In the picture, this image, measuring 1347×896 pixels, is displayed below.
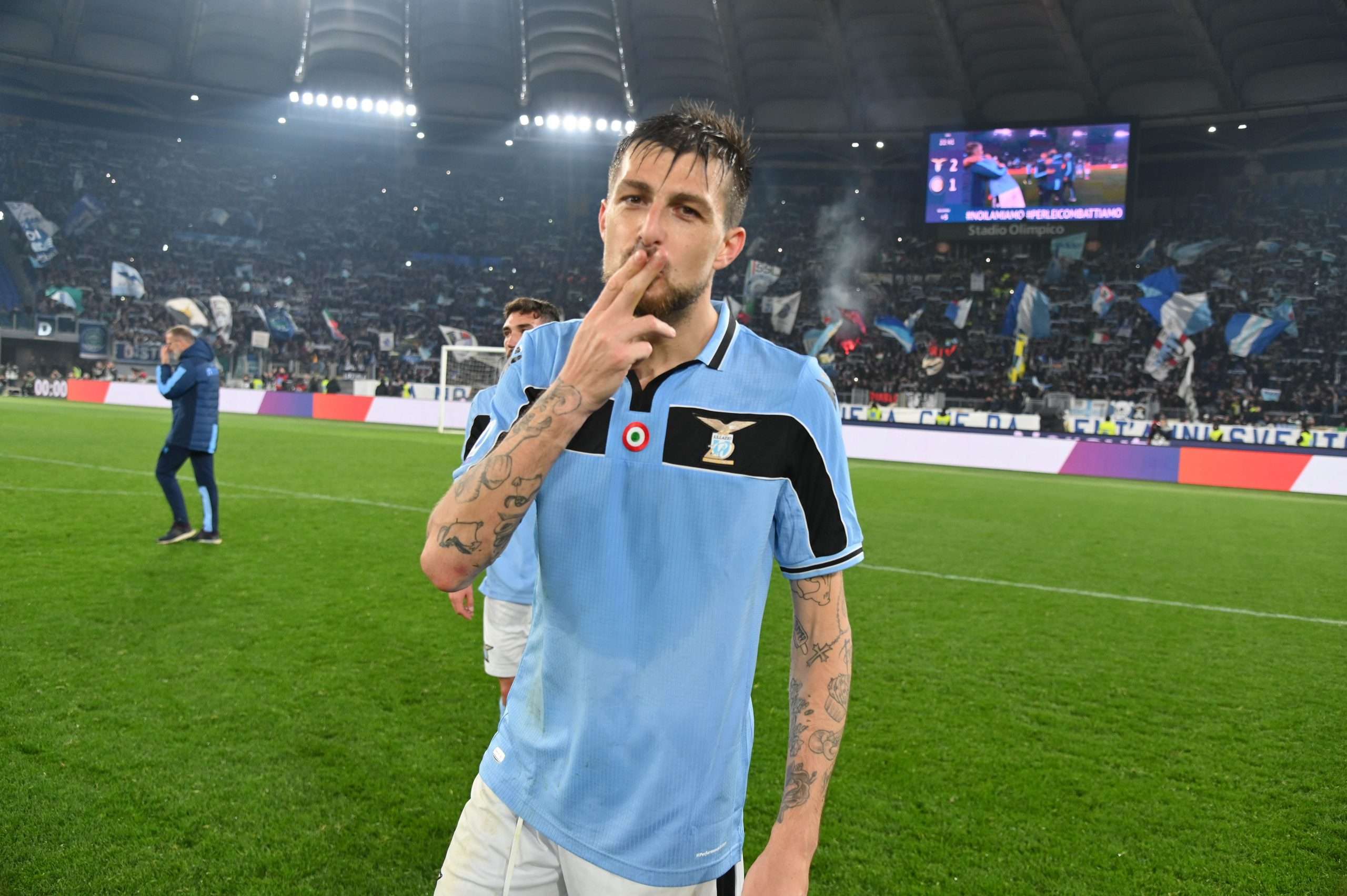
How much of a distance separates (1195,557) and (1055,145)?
2731cm

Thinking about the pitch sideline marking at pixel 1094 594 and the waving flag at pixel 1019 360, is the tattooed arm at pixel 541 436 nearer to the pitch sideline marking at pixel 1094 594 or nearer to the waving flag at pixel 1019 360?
the pitch sideline marking at pixel 1094 594

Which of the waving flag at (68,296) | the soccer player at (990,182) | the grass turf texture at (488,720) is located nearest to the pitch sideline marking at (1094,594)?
the grass turf texture at (488,720)

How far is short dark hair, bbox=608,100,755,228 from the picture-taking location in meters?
1.75

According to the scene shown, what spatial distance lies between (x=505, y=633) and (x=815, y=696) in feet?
8.59

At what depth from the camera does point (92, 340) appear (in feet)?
130

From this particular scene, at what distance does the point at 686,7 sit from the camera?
1453 inches

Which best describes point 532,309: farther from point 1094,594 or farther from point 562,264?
point 562,264

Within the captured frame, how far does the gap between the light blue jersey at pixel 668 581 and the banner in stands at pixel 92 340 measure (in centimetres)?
4544

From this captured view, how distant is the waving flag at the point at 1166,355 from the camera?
1346 inches

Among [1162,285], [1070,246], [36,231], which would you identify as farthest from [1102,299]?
[36,231]

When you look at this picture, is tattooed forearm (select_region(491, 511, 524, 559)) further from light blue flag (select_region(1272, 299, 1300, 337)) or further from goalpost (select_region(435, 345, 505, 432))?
light blue flag (select_region(1272, 299, 1300, 337))

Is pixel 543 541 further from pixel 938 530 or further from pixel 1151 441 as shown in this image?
pixel 1151 441

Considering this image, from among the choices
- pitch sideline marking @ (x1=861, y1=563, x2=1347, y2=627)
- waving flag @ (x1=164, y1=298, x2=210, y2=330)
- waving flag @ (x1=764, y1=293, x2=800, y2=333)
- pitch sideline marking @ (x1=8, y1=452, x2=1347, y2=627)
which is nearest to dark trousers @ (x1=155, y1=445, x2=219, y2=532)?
pitch sideline marking @ (x1=8, y1=452, x2=1347, y2=627)

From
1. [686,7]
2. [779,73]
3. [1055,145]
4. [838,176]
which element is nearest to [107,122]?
[686,7]
